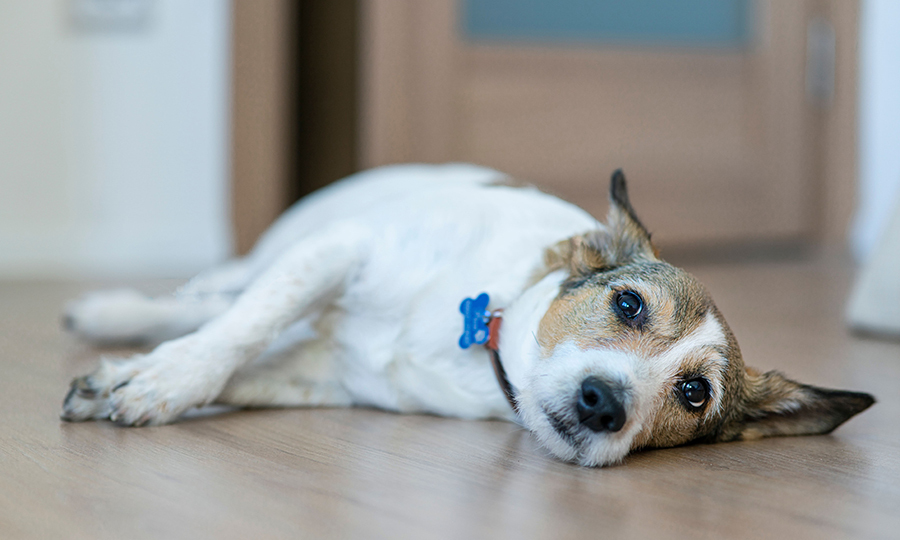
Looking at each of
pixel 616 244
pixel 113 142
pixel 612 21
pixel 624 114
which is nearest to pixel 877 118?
pixel 624 114

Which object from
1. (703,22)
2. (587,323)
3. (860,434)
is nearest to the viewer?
(587,323)

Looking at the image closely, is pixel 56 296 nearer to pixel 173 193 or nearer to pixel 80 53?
pixel 173 193

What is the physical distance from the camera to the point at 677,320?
4.78ft

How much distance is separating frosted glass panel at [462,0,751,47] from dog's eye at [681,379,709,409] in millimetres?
3087

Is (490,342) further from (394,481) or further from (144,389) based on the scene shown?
(144,389)

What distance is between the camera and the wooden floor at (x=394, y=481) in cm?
108

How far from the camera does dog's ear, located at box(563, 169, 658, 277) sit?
164cm

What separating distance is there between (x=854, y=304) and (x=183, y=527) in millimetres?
2344

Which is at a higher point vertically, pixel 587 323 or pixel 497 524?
pixel 587 323

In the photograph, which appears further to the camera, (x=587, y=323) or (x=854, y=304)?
(x=854, y=304)

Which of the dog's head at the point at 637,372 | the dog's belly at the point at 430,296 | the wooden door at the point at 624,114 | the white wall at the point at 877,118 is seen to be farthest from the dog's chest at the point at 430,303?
the white wall at the point at 877,118

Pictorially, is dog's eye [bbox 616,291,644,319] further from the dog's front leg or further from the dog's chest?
the dog's front leg

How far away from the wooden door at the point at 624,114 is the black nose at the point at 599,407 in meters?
2.85

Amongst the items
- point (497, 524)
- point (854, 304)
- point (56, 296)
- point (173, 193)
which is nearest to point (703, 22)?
point (854, 304)
